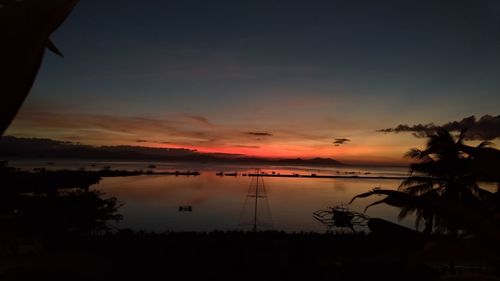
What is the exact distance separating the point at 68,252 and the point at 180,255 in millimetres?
5133

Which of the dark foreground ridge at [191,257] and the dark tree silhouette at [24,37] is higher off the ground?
the dark tree silhouette at [24,37]

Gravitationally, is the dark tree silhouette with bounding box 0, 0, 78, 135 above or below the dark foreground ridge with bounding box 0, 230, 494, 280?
above

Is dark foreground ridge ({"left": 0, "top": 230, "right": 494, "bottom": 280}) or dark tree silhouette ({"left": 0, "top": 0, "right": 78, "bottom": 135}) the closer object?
dark tree silhouette ({"left": 0, "top": 0, "right": 78, "bottom": 135})

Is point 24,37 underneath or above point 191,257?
above

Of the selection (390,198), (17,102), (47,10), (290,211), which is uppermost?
(47,10)

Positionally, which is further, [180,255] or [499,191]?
[180,255]

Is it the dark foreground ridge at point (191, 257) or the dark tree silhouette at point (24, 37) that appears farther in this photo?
the dark foreground ridge at point (191, 257)

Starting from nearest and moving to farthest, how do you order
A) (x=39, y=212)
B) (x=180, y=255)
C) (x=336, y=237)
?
(x=180, y=255) < (x=39, y=212) < (x=336, y=237)

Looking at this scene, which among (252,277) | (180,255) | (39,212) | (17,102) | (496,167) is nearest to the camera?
(17,102)

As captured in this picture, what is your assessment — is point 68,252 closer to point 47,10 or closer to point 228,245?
point 228,245

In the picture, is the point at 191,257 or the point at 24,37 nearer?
the point at 24,37

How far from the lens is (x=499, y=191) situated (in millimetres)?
911

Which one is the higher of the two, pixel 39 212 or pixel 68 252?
pixel 39 212

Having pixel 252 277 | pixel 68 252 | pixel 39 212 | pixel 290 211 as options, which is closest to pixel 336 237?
pixel 252 277
